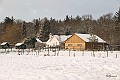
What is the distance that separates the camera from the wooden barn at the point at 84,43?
86.4 metres

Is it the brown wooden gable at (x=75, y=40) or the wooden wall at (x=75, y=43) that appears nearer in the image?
the wooden wall at (x=75, y=43)

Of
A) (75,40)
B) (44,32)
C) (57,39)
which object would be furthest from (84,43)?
(44,32)

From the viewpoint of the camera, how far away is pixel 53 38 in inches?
4469

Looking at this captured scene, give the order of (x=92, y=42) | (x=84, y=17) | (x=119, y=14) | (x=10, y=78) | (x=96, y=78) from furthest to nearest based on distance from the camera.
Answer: (x=84, y=17)
(x=119, y=14)
(x=92, y=42)
(x=96, y=78)
(x=10, y=78)

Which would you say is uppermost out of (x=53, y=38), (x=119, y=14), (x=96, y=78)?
(x=119, y=14)

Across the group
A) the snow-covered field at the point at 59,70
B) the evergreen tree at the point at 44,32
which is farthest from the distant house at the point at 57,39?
the snow-covered field at the point at 59,70

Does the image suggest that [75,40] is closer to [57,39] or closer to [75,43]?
[75,43]

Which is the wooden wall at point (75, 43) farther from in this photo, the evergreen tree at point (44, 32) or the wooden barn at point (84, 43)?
the evergreen tree at point (44, 32)

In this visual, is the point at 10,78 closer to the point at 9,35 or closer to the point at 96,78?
the point at 96,78

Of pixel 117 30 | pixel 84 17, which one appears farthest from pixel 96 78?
pixel 84 17

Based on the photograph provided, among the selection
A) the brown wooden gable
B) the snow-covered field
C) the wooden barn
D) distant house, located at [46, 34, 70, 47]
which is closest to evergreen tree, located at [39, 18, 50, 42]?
distant house, located at [46, 34, 70, 47]

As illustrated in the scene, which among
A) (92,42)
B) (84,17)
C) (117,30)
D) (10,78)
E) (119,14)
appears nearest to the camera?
(10,78)

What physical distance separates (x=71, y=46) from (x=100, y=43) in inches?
387

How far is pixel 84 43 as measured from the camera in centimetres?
8650
